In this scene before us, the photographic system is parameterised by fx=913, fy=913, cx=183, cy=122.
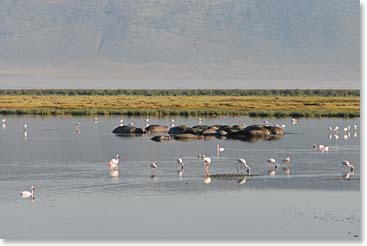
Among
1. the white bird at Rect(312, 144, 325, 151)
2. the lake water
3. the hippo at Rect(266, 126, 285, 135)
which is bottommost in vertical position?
the lake water

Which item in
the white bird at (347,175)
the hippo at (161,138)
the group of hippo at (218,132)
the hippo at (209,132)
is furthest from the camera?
the hippo at (209,132)

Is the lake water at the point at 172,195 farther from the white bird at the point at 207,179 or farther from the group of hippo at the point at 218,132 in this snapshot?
the group of hippo at the point at 218,132

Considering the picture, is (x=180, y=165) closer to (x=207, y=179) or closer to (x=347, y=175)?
(x=207, y=179)

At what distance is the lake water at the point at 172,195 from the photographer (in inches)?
655

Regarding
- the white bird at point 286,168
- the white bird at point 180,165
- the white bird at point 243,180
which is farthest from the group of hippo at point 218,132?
the white bird at point 243,180

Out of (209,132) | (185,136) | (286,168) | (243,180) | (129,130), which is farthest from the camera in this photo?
(129,130)

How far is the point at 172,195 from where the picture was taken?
67.3 feet

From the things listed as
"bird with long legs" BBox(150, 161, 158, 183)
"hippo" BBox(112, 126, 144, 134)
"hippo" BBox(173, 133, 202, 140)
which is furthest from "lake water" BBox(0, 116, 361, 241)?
"hippo" BBox(112, 126, 144, 134)

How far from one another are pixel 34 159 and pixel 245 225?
12.7 metres

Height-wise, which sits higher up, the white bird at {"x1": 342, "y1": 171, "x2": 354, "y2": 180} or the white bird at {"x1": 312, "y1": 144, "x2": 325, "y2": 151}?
the white bird at {"x1": 312, "y1": 144, "x2": 325, "y2": 151}

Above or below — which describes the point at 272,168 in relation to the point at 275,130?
below

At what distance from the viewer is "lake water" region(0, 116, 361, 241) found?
1664 centimetres

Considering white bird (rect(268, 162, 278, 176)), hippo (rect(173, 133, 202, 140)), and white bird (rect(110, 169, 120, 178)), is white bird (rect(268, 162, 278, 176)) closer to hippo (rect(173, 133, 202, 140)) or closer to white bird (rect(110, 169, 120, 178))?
white bird (rect(110, 169, 120, 178))

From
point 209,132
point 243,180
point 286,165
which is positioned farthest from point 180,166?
point 209,132
